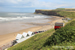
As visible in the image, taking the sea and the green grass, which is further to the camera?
the sea

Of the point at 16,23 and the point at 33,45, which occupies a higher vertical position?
the point at 33,45

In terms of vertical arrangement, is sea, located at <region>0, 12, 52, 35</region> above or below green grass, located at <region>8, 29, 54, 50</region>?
below

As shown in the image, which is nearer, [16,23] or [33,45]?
[33,45]

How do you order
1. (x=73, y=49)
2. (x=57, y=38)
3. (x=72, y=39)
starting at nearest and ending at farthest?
(x=73, y=49) → (x=72, y=39) → (x=57, y=38)

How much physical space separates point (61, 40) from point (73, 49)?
2631 mm

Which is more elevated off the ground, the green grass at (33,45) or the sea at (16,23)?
the green grass at (33,45)

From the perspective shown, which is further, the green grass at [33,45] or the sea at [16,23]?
the sea at [16,23]

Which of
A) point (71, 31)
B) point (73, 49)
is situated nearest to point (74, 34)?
point (71, 31)

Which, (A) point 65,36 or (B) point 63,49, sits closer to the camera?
(B) point 63,49

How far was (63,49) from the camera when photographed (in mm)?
4840

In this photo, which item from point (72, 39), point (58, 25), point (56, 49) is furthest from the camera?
point (58, 25)

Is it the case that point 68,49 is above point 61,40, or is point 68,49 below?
above

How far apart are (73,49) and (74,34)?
10.2 feet

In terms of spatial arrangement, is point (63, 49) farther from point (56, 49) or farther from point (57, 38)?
point (57, 38)
